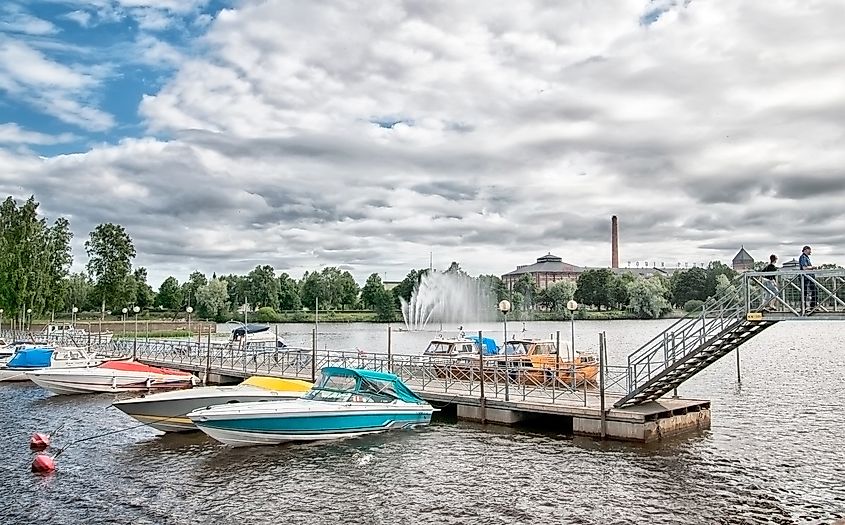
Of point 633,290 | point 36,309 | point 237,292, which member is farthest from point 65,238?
point 633,290

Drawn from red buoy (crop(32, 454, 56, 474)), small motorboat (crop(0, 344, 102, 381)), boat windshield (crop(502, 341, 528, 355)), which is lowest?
red buoy (crop(32, 454, 56, 474))

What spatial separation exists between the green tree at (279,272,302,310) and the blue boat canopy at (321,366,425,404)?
426 feet

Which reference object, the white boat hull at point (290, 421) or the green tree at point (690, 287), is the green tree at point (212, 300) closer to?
the green tree at point (690, 287)

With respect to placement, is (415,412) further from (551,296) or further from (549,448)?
(551,296)

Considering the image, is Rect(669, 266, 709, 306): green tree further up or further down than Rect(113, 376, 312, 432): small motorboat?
further up

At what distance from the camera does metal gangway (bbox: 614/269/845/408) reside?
1844cm

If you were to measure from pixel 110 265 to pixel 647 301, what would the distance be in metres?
95.1

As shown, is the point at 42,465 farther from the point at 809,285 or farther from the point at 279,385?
the point at 809,285

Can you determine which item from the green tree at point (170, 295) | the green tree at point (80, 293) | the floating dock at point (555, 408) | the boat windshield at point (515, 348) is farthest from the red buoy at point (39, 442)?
the green tree at point (170, 295)

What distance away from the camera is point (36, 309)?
66.2 metres

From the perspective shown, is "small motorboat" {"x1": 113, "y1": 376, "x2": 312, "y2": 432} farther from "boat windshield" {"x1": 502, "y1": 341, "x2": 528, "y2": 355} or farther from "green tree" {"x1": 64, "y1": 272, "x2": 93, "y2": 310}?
"green tree" {"x1": 64, "y1": 272, "x2": 93, "y2": 310}

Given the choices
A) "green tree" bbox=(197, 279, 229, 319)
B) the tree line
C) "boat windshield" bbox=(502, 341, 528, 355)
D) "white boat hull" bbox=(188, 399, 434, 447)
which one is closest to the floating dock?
"white boat hull" bbox=(188, 399, 434, 447)

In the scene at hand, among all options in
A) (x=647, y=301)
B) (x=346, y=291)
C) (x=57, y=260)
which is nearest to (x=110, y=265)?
(x=57, y=260)

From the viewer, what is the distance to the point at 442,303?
120 meters
